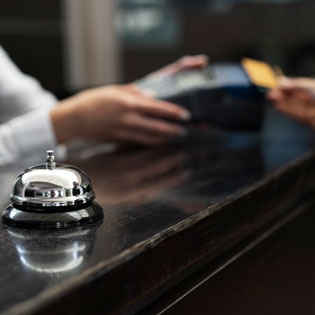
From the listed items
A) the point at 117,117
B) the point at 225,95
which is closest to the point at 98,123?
the point at 117,117

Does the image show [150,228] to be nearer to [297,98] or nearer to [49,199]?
[49,199]

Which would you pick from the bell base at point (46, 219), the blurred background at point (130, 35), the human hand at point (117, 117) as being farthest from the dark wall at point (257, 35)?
the bell base at point (46, 219)

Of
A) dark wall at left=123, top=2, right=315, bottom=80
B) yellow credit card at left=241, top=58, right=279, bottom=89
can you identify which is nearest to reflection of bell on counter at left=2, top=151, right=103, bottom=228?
yellow credit card at left=241, top=58, right=279, bottom=89

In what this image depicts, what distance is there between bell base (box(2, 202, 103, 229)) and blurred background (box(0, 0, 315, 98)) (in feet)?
8.01

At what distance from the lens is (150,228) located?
549 mm

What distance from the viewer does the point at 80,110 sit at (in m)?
1.09

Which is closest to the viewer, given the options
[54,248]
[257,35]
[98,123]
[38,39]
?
[54,248]

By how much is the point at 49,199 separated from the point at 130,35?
281 centimetres

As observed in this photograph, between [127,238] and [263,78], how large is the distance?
708mm

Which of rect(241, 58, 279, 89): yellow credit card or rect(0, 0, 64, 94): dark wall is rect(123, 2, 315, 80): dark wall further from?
rect(241, 58, 279, 89): yellow credit card

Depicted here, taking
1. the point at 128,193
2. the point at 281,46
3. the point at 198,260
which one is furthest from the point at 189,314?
the point at 281,46

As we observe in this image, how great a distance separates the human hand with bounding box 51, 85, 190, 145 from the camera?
1.09 meters

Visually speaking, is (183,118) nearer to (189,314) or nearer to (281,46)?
(189,314)

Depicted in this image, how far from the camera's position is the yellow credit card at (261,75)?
1.14 metres
